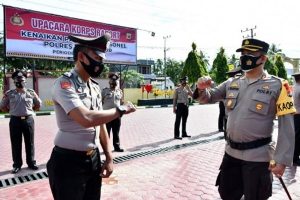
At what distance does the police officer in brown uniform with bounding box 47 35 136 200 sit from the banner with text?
54.1 ft

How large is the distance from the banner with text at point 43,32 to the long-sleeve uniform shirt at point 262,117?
16.5m

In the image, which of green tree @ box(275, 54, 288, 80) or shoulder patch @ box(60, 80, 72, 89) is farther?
green tree @ box(275, 54, 288, 80)

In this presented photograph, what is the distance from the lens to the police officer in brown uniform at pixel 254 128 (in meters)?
2.90

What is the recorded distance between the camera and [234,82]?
336cm

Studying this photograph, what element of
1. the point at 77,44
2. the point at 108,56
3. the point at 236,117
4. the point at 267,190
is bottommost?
the point at 267,190

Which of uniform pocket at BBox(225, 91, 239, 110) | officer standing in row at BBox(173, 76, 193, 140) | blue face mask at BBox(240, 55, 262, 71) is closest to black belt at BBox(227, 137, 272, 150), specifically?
uniform pocket at BBox(225, 91, 239, 110)

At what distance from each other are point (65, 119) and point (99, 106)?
1.30ft

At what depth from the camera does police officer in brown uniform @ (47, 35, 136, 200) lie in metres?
2.42

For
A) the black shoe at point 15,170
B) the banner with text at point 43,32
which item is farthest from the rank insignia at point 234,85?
the banner with text at point 43,32

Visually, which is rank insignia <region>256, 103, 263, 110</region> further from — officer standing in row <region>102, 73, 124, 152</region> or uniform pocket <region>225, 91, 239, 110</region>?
officer standing in row <region>102, 73, 124, 152</region>

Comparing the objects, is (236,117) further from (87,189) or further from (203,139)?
(203,139)

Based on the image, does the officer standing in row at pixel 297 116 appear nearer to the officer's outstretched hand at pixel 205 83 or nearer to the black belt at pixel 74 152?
the officer's outstretched hand at pixel 205 83

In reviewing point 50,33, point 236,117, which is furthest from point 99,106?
point 50,33

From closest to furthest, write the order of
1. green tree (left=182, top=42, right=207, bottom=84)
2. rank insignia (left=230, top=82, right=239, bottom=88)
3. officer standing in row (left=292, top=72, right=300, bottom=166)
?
rank insignia (left=230, top=82, right=239, bottom=88) → officer standing in row (left=292, top=72, right=300, bottom=166) → green tree (left=182, top=42, right=207, bottom=84)
